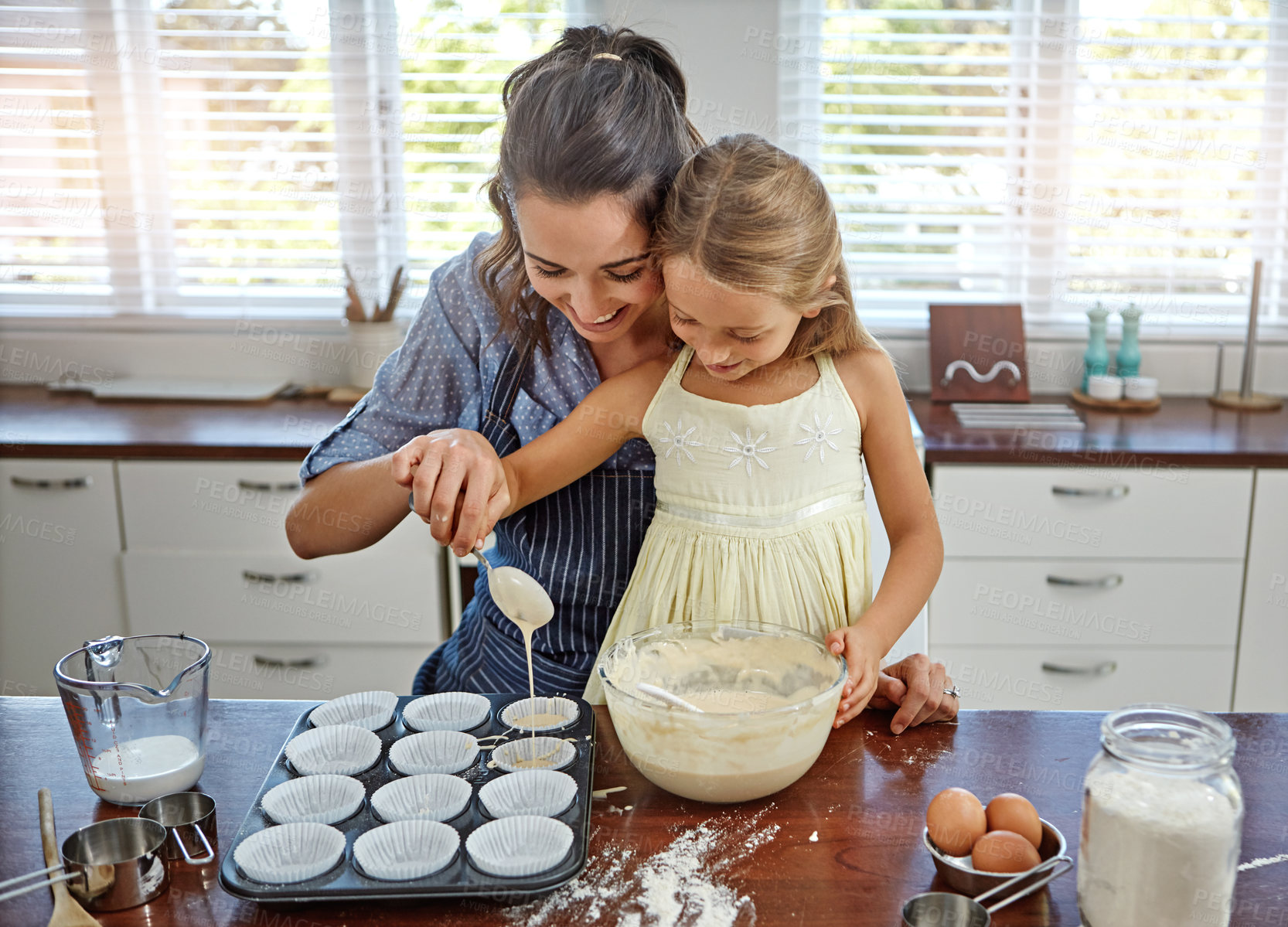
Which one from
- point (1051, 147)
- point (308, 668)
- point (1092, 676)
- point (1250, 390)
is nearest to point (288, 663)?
point (308, 668)

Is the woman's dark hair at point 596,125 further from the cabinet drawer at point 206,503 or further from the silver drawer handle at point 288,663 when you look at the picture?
the silver drawer handle at point 288,663

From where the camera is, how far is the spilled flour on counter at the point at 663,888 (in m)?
0.82

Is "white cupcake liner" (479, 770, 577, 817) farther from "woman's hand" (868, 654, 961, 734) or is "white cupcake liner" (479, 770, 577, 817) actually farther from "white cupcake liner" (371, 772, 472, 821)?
"woman's hand" (868, 654, 961, 734)

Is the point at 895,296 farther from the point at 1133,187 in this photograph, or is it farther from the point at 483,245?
the point at 483,245

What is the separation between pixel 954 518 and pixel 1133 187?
1.15 meters

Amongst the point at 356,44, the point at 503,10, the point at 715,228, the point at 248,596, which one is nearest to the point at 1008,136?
the point at 503,10

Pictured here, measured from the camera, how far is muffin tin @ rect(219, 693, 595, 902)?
0.82 metres

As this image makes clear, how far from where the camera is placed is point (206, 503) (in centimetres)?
244

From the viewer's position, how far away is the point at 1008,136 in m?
2.87

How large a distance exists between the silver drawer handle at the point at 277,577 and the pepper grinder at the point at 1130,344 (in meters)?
2.06

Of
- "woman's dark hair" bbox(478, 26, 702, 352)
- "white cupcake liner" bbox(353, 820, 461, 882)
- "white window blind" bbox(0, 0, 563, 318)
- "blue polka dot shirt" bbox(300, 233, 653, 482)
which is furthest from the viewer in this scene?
"white window blind" bbox(0, 0, 563, 318)

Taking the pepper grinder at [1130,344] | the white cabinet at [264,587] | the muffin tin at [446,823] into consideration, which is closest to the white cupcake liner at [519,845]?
the muffin tin at [446,823]

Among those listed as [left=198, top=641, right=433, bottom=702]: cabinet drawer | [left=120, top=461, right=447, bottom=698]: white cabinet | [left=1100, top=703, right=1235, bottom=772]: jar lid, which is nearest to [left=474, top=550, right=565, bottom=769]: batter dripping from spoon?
[left=1100, top=703, right=1235, bottom=772]: jar lid

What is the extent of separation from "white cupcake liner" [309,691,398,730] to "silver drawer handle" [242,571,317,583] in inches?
55.7
